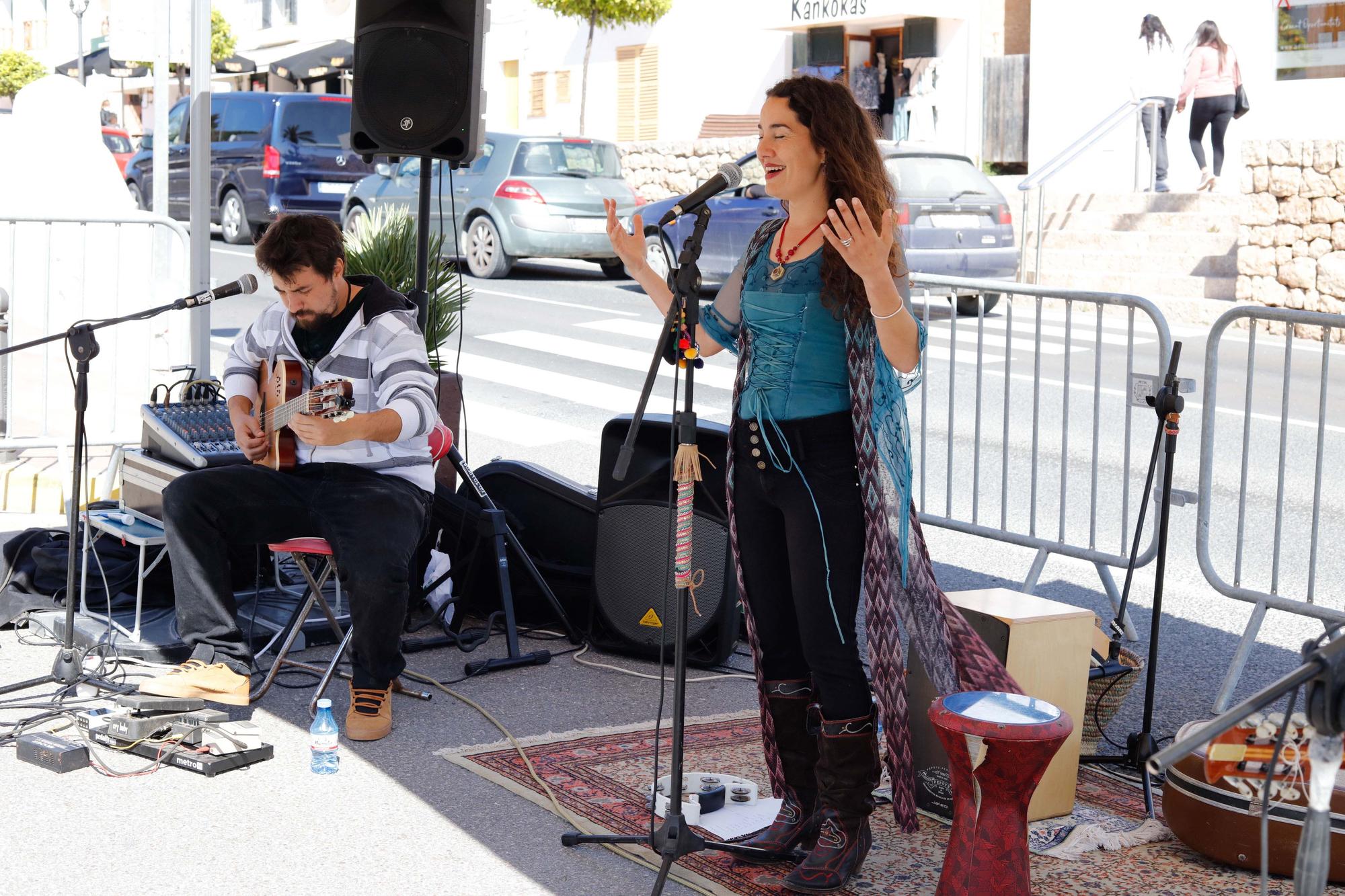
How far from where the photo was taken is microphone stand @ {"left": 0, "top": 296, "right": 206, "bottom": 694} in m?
4.72

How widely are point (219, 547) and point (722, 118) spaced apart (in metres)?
23.6

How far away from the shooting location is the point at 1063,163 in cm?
1628

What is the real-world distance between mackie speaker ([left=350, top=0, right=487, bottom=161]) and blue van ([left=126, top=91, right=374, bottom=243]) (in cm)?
1203

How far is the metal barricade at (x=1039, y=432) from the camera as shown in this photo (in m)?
5.34

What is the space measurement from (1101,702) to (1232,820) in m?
0.84

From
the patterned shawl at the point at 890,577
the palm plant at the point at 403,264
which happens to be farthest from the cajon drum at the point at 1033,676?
the palm plant at the point at 403,264

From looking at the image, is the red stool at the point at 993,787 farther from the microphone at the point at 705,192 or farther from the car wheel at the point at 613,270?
the car wheel at the point at 613,270

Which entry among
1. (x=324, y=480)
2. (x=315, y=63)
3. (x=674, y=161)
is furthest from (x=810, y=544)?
(x=315, y=63)

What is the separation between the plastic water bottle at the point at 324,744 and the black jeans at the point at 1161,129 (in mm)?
14621

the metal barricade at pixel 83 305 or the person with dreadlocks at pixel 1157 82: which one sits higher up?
the person with dreadlocks at pixel 1157 82

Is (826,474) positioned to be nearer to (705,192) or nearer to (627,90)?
(705,192)

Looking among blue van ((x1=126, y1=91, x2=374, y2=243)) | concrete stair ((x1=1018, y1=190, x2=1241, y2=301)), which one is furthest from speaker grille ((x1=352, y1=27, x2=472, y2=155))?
blue van ((x1=126, y1=91, x2=374, y2=243))

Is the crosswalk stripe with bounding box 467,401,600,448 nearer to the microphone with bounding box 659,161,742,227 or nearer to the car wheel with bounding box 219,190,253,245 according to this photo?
the microphone with bounding box 659,161,742,227

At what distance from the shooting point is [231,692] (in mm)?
4797
